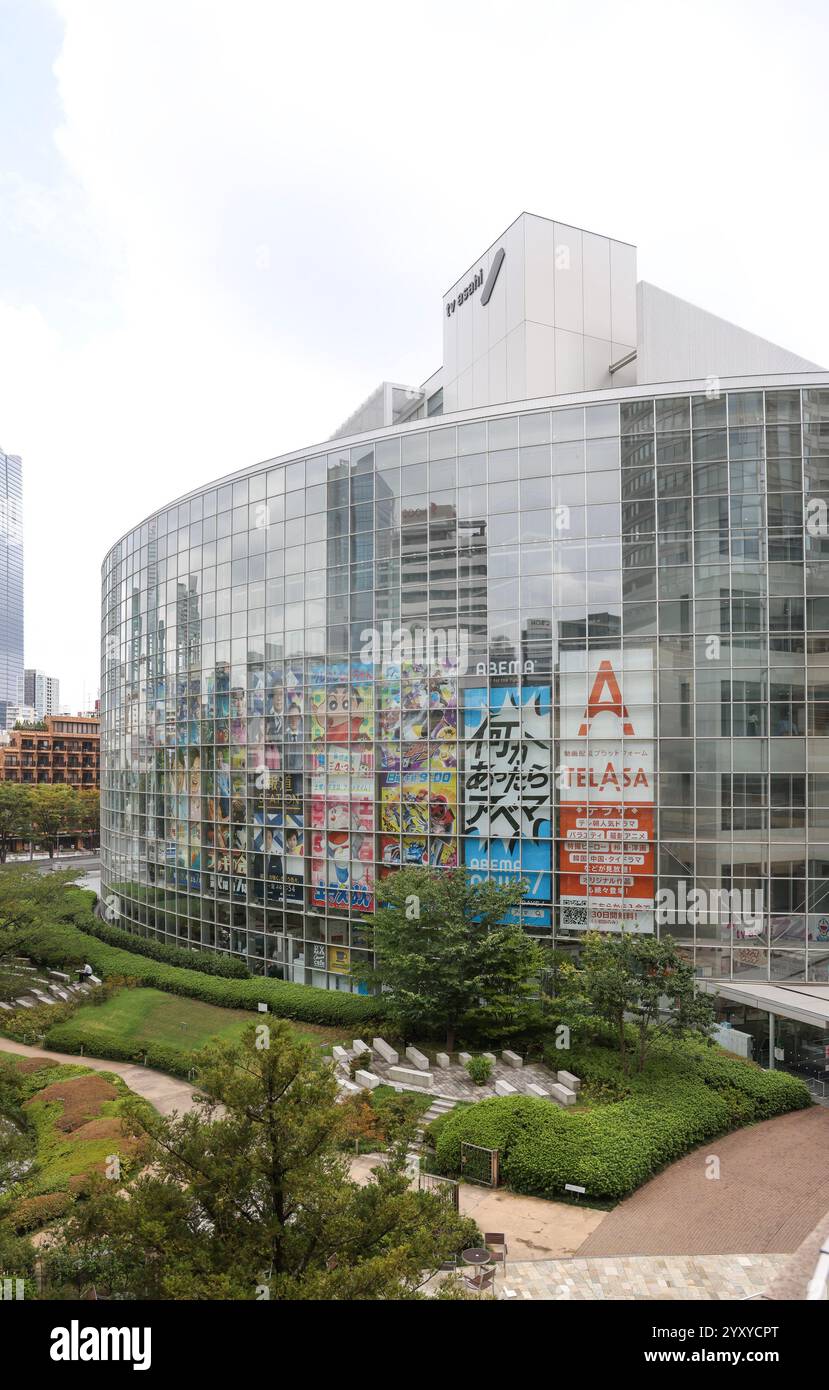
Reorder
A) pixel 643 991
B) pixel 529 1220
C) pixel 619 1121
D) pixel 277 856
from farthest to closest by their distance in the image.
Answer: pixel 277 856
pixel 643 991
pixel 619 1121
pixel 529 1220

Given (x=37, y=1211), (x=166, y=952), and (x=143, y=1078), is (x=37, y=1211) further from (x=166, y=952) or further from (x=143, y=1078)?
(x=166, y=952)

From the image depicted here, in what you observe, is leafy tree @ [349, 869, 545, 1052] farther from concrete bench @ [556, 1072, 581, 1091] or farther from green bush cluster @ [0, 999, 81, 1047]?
green bush cluster @ [0, 999, 81, 1047]

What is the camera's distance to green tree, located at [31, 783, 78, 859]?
7975cm

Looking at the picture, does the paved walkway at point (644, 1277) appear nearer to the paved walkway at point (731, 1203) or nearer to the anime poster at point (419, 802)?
the paved walkway at point (731, 1203)

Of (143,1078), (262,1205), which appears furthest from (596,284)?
(143,1078)

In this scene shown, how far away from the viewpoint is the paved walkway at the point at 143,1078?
23.4 m

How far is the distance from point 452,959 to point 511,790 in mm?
7299

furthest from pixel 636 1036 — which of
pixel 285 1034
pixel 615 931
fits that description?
pixel 285 1034

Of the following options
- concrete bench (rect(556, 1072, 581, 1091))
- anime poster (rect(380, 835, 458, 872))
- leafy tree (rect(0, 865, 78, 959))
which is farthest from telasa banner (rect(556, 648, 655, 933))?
leafy tree (rect(0, 865, 78, 959))

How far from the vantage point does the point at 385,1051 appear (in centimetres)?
2536

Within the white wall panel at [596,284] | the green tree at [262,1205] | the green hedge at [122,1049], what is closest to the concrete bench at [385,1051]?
the green hedge at [122,1049]

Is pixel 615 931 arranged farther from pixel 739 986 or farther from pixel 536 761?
pixel 536 761

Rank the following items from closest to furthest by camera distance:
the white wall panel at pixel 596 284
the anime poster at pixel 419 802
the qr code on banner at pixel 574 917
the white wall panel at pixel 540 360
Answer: the qr code on banner at pixel 574 917
the anime poster at pixel 419 802
the white wall panel at pixel 540 360
the white wall panel at pixel 596 284

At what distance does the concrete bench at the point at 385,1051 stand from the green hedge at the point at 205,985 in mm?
1698
